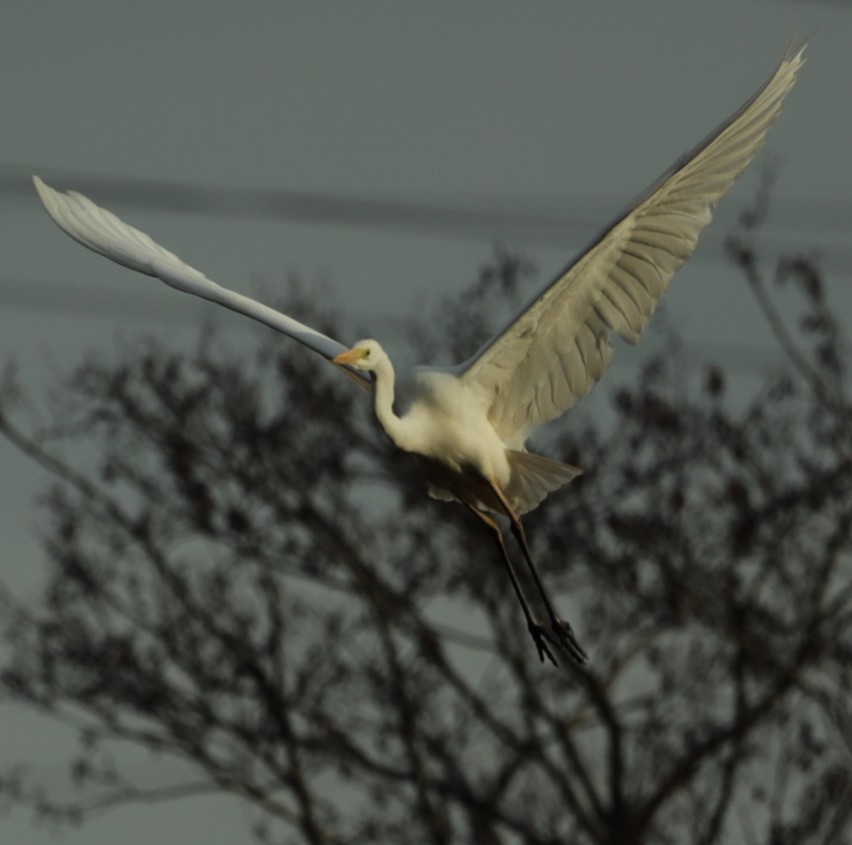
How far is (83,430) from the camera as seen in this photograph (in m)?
20.6

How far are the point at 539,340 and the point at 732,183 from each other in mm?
972

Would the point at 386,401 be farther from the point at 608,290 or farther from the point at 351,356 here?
the point at 608,290

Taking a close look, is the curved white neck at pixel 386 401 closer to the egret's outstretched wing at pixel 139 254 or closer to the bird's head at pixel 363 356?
the bird's head at pixel 363 356

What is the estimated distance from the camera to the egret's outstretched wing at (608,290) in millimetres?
10328

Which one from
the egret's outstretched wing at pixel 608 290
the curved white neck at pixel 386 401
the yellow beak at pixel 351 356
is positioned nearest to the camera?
the egret's outstretched wing at pixel 608 290

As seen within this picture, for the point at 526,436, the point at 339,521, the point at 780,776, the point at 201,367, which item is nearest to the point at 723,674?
the point at 780,776

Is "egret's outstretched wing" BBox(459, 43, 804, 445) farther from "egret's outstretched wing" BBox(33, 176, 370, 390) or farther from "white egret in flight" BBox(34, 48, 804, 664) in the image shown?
"egret's outstretched wing" BBox(33, 176, 370, 390)

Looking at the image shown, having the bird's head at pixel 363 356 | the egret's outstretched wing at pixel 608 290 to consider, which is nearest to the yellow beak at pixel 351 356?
the bird's head at pixel 363 356

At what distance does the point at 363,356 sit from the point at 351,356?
6 centimetres

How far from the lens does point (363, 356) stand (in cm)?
1072

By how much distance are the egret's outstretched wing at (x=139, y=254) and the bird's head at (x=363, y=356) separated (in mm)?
553

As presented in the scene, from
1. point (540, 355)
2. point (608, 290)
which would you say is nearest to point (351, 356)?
point (540, 355)

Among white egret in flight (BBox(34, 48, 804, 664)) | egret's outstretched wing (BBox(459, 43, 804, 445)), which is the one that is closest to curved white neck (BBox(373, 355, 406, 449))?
white egret in flight (BBox(34, 48, 804, 664))

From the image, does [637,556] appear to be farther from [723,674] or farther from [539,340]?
[539,340]
